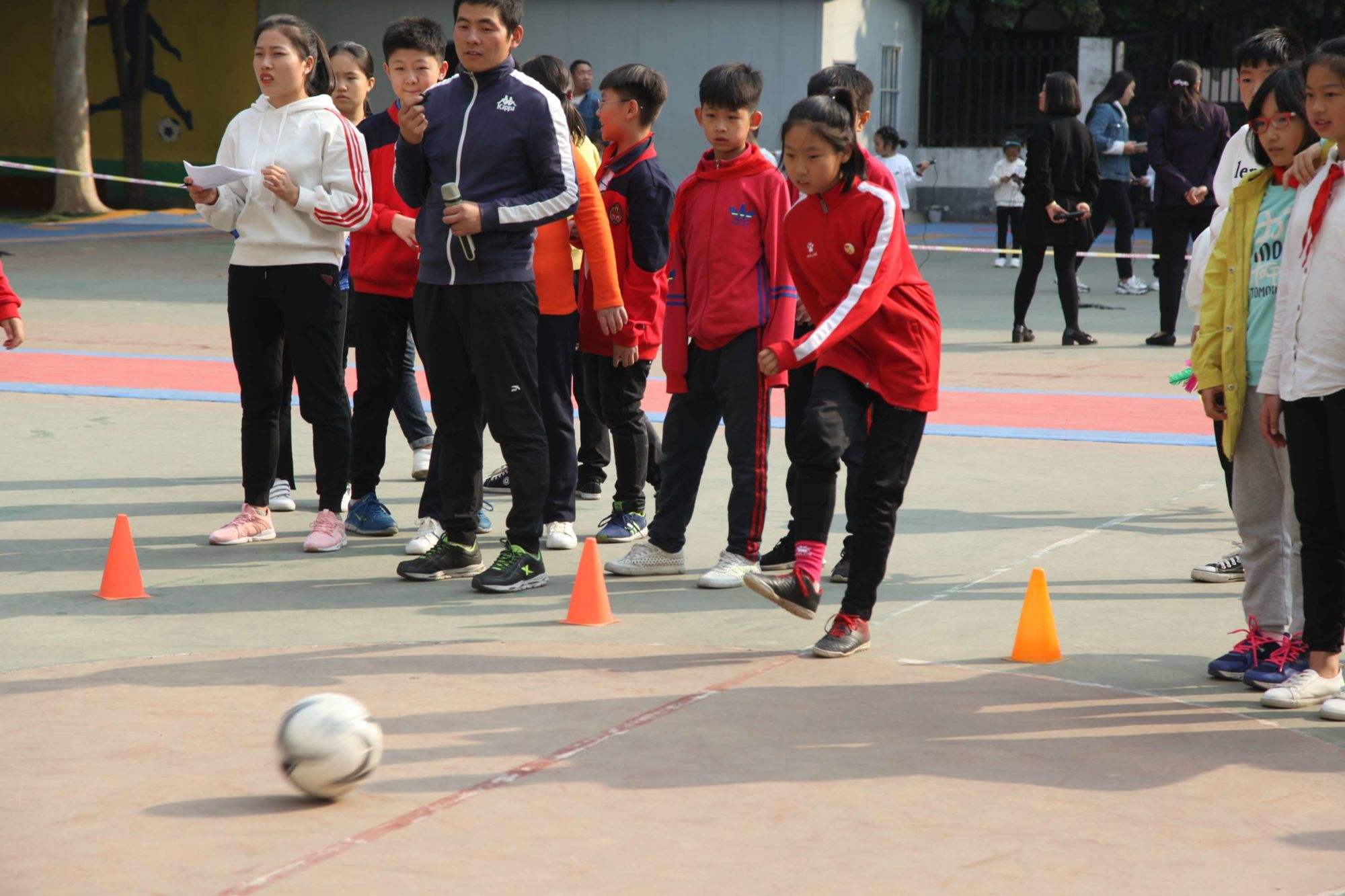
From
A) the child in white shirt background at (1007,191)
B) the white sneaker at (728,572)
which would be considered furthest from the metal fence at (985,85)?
the white sneaker at (728,572)

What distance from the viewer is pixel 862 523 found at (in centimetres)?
527

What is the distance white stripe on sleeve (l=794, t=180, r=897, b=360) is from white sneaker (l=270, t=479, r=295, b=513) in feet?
10.8

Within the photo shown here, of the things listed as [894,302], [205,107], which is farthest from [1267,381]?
[205,107]

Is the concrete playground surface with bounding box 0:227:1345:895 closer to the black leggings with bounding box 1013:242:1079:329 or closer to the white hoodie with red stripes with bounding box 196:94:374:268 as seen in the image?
the white hoodie with red stripes with bounding box 196:94:374:268

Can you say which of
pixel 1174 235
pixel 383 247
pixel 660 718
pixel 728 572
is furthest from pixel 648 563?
pixel 1174 235

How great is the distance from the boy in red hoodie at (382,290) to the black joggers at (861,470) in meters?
2.10

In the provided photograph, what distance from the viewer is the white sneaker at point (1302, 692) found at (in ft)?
15.7

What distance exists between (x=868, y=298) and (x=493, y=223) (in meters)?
1.46

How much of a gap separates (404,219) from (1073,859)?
4.25 meters

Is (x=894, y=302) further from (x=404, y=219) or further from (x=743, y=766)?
(x=404, y=219)

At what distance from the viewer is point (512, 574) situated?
6145 millimetres

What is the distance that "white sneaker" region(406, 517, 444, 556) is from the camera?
6727mm

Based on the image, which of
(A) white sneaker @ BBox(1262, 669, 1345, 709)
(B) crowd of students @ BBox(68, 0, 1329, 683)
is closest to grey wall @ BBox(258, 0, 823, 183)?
(B) crowd of students @ BBox(68, 0, 1329, 683)

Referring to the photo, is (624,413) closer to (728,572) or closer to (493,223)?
(728,572)
